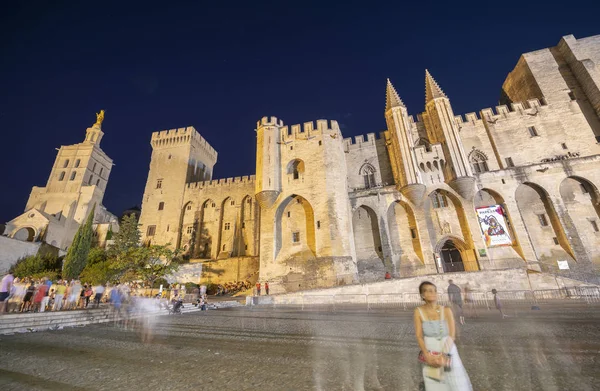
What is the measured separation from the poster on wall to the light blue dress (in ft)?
72.1

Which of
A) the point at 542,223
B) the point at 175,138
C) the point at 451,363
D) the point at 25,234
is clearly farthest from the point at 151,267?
the point at 542,223

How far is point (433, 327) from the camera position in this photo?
212cm

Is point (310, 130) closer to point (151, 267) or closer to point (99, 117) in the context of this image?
point (151, 267)

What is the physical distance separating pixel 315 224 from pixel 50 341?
16.4m

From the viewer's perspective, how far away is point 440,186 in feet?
70.6

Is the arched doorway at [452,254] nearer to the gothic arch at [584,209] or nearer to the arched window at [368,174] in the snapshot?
the gothic arch at [584,209]

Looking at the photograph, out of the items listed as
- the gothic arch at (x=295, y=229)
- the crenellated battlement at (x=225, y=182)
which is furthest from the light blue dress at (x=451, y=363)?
the crenellated battlement at (x=225, y=182)

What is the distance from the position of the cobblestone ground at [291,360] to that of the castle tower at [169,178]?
25213 millimetres

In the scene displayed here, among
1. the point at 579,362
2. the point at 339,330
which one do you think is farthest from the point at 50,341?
the point at 579,362

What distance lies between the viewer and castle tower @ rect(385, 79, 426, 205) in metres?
21.3

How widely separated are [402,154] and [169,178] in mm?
27070

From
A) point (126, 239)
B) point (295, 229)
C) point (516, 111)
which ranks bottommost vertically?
point (295, 229)

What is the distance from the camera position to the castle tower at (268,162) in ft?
73.7

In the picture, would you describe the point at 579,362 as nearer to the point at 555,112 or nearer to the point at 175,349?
the point at 175,349
